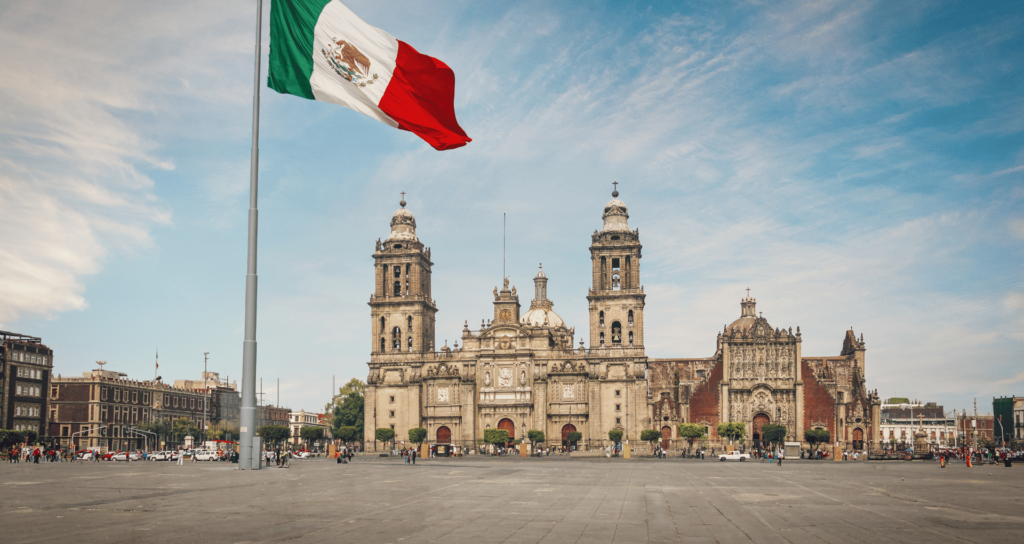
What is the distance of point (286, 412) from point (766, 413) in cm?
10804

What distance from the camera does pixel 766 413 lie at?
93.1m

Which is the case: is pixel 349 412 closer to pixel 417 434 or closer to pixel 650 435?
pixel 417 434

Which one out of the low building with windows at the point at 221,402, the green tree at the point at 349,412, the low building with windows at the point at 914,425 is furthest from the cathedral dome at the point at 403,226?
the low building with windows at the point at 914,425

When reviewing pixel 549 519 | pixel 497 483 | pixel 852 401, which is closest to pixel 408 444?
pixel 852 401

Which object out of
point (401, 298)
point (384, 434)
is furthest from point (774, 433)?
point (401, 298)

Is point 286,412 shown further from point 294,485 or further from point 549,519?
point 549,519

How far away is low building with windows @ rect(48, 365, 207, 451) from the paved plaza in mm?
75729

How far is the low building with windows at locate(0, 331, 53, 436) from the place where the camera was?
87188 mm

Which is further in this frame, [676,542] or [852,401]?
[852,401]

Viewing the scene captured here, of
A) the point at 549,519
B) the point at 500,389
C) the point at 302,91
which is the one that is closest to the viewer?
the point at 302,91

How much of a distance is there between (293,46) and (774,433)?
82685 millimetres

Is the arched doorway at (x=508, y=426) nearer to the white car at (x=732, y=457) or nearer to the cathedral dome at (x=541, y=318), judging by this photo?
the cathedral dome at (x=541, y=318)

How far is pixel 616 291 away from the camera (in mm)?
91125

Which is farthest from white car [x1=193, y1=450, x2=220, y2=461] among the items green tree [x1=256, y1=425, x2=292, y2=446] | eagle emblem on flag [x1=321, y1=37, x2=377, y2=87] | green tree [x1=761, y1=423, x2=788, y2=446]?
eagle emblem on flag [x1=321, y1=37, x2=377, y2=87]
